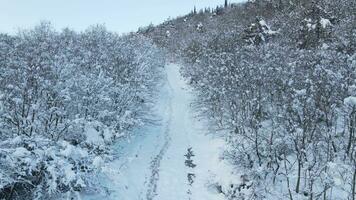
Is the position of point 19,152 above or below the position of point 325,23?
below

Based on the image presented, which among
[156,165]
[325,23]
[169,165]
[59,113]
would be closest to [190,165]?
[169,165]

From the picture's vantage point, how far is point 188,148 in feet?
75.9

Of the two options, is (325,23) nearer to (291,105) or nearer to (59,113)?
(291,105)

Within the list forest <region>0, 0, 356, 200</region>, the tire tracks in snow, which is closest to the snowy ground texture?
the tire tracks in snow

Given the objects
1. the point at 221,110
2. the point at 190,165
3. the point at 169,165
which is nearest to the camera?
the point at 169,165

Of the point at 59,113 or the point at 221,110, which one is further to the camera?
the point at 221,110

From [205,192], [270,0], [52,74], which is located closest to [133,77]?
[52,74]

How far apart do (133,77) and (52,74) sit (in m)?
8.94

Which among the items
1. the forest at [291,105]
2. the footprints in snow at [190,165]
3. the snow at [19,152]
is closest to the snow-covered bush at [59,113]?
the snow at [19,152]

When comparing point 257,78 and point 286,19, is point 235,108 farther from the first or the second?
point 286,19

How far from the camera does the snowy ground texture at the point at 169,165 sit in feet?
55.2

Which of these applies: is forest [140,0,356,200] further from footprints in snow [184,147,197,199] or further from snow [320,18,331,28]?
footprints in snow [184,147,197,199]

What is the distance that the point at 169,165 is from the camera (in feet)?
66.5

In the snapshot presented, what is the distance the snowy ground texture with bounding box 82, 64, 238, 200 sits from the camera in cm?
1683
